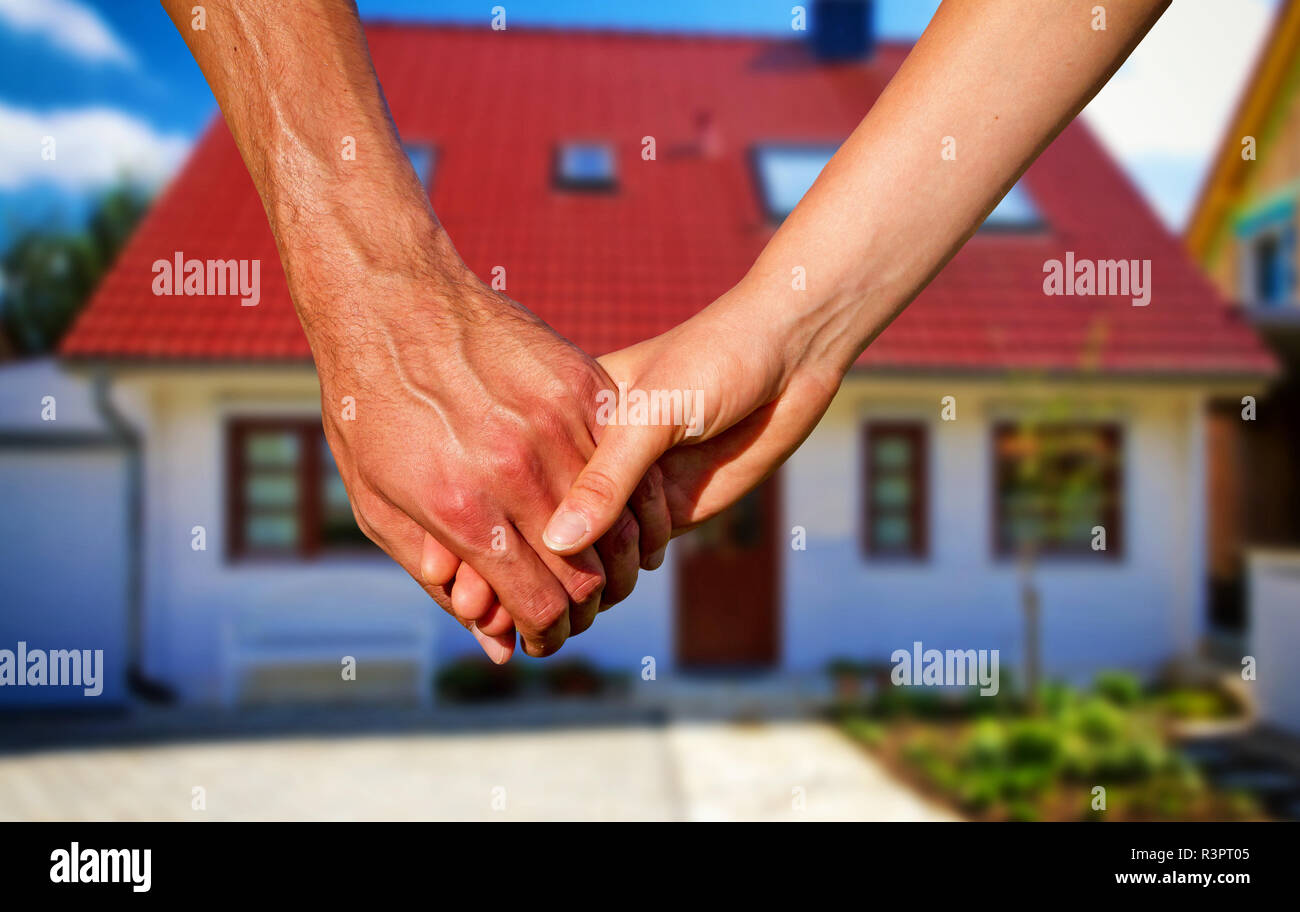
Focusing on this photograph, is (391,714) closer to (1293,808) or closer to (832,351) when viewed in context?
(1293,808)

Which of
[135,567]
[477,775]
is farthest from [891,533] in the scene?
[135,567]

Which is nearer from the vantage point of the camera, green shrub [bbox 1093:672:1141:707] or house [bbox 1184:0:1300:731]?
green shrub [bbox 1093:672:1141:707]

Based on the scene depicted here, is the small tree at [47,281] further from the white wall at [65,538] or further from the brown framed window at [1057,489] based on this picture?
the brown framed window at [1057,489]

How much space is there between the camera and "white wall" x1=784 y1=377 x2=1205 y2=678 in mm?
6648

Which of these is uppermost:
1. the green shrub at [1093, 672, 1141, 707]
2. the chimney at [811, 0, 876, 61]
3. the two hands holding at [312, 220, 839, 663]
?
the chimney at [811, 0, 876, 61]

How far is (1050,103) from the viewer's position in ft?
2.99

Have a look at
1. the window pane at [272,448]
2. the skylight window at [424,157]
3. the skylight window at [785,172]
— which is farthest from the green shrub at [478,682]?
the skylight window at [785,172]

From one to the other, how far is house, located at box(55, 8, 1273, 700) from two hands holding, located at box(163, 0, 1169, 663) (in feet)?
15.6

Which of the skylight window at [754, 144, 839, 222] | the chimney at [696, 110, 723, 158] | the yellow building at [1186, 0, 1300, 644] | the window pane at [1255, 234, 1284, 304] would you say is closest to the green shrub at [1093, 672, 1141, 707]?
the yellow building at [1186, 0, 1300, 644]

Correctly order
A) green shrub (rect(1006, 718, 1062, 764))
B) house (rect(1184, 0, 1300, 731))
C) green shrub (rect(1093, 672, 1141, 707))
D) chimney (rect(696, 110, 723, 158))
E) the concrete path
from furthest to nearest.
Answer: house (rect(1184, 0, 1300, 731)) < chimney (rect(696, 110, 723, 158)) < green shrub (rect(1093, 672, 1141, 707)) < green shrub (rect(1006, 718, 1062, 764)) < the concrete path

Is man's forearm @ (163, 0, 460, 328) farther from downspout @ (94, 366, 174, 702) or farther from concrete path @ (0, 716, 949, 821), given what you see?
downspout @ (94, 366, 174, 702)

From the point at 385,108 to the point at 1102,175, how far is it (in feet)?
27.9

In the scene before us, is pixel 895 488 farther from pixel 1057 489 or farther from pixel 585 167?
pixel 585 167

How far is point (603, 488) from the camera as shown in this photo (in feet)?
3.03
